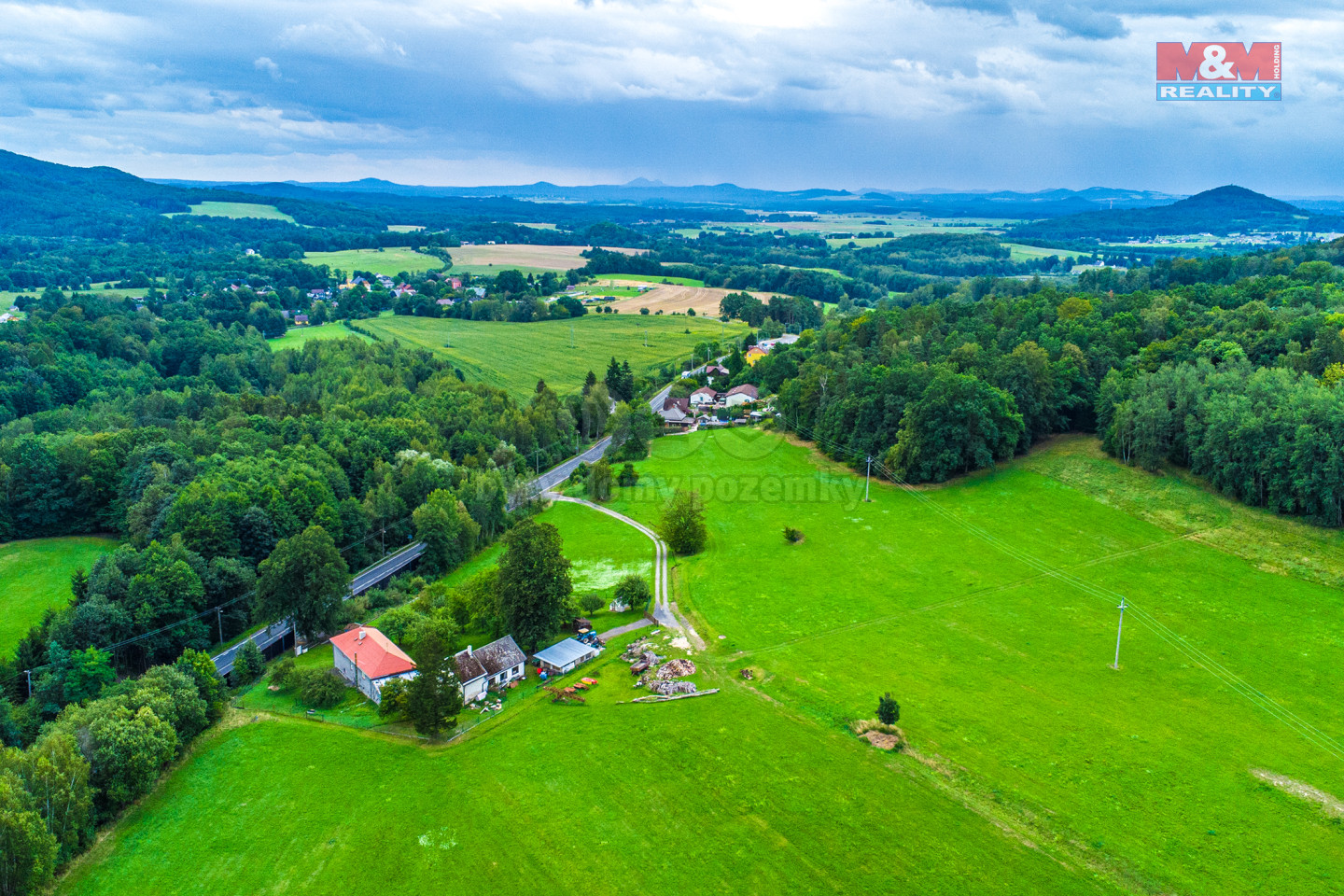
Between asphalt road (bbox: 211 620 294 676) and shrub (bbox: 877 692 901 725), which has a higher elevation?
shrub (bbox: 877 692 901 725)

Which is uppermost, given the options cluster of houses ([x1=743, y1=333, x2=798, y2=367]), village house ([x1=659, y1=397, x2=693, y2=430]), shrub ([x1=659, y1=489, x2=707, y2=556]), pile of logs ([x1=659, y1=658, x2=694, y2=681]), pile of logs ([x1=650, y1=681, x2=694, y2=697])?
cluster of houses ([x1=743, y1=333, x2=798, y2=367])

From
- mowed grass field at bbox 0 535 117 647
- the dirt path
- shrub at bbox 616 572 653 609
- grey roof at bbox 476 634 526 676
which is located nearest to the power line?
the dirt path

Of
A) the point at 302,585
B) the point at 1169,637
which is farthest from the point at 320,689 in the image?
the point at 1169,637

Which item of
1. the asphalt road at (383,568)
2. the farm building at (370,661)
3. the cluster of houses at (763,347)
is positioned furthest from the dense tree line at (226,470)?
the cluster of houses at (763,347)

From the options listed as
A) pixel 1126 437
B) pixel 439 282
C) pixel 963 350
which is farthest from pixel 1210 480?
pixel 439 282

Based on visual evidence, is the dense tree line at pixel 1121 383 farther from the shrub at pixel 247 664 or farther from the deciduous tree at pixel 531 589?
the shrub at pixel 247 664

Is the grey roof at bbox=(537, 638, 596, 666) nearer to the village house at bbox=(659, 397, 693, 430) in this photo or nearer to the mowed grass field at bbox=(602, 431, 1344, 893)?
the mowed grass field at bbox=(602, 431, 1344, 893)

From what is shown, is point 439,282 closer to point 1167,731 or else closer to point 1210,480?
point 1210,480
